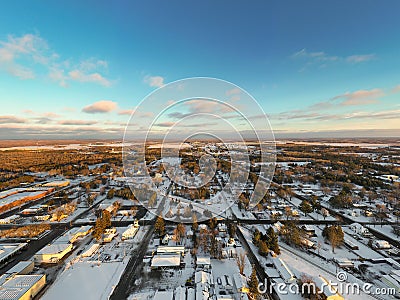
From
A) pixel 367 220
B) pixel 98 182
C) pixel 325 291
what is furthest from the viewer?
pixel 98 182

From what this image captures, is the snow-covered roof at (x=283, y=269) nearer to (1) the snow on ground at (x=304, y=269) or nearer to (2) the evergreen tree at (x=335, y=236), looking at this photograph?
(1) the snow on ground at (x=304, y=269)

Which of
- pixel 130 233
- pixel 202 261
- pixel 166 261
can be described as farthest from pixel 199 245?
pixel 130 233

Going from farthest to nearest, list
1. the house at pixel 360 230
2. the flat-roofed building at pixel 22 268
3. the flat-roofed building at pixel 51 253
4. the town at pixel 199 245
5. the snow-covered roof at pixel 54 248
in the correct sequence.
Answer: the house at pixel 360 230, the snow-covered roof at pixel 54 248, the flat-roofed building at pixel 51 253, the flat-roofed building at pixel 22 268, the town at pixel 199 245

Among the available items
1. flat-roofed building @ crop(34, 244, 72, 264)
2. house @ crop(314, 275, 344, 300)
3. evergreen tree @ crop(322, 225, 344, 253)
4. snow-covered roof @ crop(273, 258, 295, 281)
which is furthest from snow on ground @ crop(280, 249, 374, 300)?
flat-roofed building @ crop(34, 244, 72, 264)

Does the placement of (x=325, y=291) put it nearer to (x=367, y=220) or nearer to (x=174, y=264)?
(x=174, y=264)

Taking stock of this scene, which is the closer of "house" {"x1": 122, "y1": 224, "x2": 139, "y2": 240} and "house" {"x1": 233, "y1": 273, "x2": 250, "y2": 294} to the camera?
"house" {"x1": 233, "y1": 273, "x2": 250, "y2": 294}

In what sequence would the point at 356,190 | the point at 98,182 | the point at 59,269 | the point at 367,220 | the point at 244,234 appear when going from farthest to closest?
the point at 98,182 → the point at 356,190 → the point at 367,220 → the point at 244,234 → the point at 59,269

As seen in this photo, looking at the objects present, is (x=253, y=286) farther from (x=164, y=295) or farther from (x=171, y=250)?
(x=171, y=250)

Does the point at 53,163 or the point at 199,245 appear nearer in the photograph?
the point at 199,245

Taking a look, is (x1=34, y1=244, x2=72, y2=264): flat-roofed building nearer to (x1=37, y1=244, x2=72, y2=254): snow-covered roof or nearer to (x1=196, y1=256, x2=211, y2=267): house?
(x1=37, y1=244, x2=72, y2=254): snow-covered roof

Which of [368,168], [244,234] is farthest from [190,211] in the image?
[368,168]

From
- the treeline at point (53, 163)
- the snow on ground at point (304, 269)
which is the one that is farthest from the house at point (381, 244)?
the treeline at point (53, 163)
